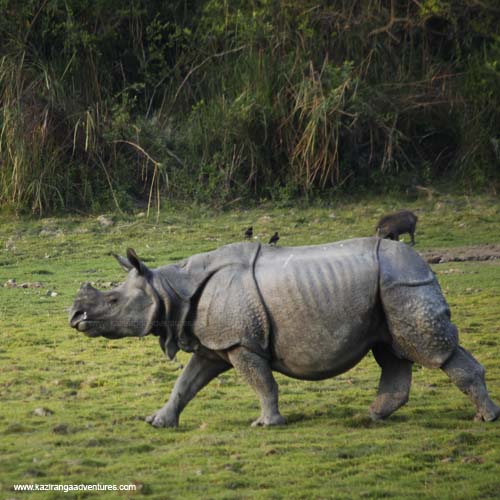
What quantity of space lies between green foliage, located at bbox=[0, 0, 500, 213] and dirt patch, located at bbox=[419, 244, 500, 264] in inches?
131

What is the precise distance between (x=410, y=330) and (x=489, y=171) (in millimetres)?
12116

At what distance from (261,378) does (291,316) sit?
46 centimetres

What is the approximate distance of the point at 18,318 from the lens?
13117 millimetres

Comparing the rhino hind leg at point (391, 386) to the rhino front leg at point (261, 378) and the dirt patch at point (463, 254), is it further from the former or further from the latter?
the dirt patch at point (463, 254)

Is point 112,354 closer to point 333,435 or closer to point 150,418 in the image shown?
point 150,418

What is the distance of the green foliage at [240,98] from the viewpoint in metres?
19.3

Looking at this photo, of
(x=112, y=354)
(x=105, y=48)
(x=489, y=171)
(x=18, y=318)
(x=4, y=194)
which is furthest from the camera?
(x=105, y=48)

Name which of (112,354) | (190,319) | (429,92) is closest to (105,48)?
(429,92)

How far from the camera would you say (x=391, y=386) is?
867 cm

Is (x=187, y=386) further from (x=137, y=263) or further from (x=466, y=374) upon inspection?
(x=466, y=374)

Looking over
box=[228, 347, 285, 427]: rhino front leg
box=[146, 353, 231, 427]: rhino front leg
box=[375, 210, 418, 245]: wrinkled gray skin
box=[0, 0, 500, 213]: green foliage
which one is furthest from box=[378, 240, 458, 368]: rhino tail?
box=[0, 0, 500, 213]: green foliage

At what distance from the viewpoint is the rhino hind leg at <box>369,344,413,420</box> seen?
28.3ft

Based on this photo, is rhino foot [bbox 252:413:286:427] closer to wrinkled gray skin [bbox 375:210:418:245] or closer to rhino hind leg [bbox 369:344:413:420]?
rhino hind leg [bbox 369:344:413:420]

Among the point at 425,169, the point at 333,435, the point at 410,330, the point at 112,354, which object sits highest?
the point at 410,330
